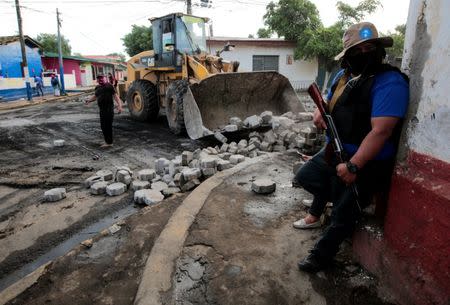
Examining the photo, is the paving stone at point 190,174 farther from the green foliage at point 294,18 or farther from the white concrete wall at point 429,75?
the green foliage at point 294,18

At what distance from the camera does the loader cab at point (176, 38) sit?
28.4 feet

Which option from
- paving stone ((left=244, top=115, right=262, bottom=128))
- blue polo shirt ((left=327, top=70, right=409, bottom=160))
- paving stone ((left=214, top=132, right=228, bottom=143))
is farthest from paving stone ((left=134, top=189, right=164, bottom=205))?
paving stone ((left=244, top=115, right=262, bottom=128))

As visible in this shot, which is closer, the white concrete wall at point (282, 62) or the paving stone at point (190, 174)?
the paving stone at point (190, 174)

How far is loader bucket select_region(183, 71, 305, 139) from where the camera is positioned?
273 inches

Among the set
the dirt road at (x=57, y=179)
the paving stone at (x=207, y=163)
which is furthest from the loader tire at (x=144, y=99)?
the paving stone at (x=207, y=163)

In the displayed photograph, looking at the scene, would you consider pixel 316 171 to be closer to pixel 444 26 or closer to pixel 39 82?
pixel 444 26

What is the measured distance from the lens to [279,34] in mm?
21172

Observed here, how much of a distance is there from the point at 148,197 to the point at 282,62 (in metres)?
19.4

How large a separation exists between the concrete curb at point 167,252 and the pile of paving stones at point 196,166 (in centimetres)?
74

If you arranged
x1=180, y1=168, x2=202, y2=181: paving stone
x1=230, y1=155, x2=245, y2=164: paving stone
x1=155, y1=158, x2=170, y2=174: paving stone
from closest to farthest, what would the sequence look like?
x1=180, y1=168, x2=202, y2=181: paving stone, x1=230, y1=155, x2=245, y2=164: paving stone, x1=155, y1=158, x2=170, y2=174: paving stone

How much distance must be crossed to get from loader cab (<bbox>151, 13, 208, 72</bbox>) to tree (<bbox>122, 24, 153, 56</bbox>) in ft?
80.2

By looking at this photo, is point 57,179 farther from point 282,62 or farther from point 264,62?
point 282,62

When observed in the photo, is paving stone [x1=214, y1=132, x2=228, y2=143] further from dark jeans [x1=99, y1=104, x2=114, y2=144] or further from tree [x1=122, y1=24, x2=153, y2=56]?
tree [x1=122, y1=24, x2=153, y2=56]

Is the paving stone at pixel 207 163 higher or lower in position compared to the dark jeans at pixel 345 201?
lower
